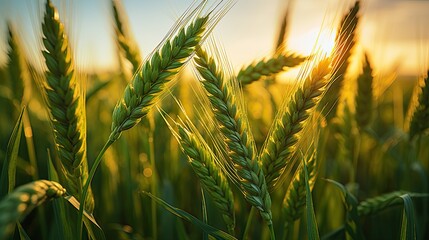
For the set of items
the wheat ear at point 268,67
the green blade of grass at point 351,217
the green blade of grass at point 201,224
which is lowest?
the green blade of grass at point 351,217

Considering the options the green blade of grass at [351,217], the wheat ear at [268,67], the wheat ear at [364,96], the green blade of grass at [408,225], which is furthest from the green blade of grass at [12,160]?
the wheat ear at [364,96]

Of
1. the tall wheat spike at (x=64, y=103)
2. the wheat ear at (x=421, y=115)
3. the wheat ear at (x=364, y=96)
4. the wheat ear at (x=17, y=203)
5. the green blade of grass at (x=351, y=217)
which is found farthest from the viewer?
the wheat ear at (x=364, y=96)

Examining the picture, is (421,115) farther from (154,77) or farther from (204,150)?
(154,77)

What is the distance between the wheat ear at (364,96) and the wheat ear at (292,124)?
854mm

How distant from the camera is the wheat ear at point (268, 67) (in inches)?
58.7

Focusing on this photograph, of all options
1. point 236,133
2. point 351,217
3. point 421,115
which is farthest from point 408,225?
point 421,115

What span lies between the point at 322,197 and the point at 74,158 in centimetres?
118

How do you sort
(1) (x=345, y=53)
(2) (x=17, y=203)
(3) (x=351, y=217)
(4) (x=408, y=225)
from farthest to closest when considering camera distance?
(1) (x=345, y=53) < (3) (x=351, y=217) < (4) (x=408, y=225) < (2) (x=17, y=203)

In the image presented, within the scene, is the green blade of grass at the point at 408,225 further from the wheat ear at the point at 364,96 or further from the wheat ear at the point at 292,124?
the wheat ear at the point at 364,96

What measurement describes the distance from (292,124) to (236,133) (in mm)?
160

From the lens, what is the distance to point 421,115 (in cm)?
163

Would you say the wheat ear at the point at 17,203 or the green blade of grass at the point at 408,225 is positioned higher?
the wheat ear at the point at 17,203

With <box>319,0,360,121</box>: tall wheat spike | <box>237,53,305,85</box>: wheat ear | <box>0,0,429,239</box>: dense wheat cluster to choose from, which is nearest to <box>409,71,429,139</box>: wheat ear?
<box>0,0,429,239</box>: dense wheat cluster

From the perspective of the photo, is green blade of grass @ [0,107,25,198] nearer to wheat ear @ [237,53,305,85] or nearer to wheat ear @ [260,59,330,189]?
wheat ear @ [260,59,330,189]
